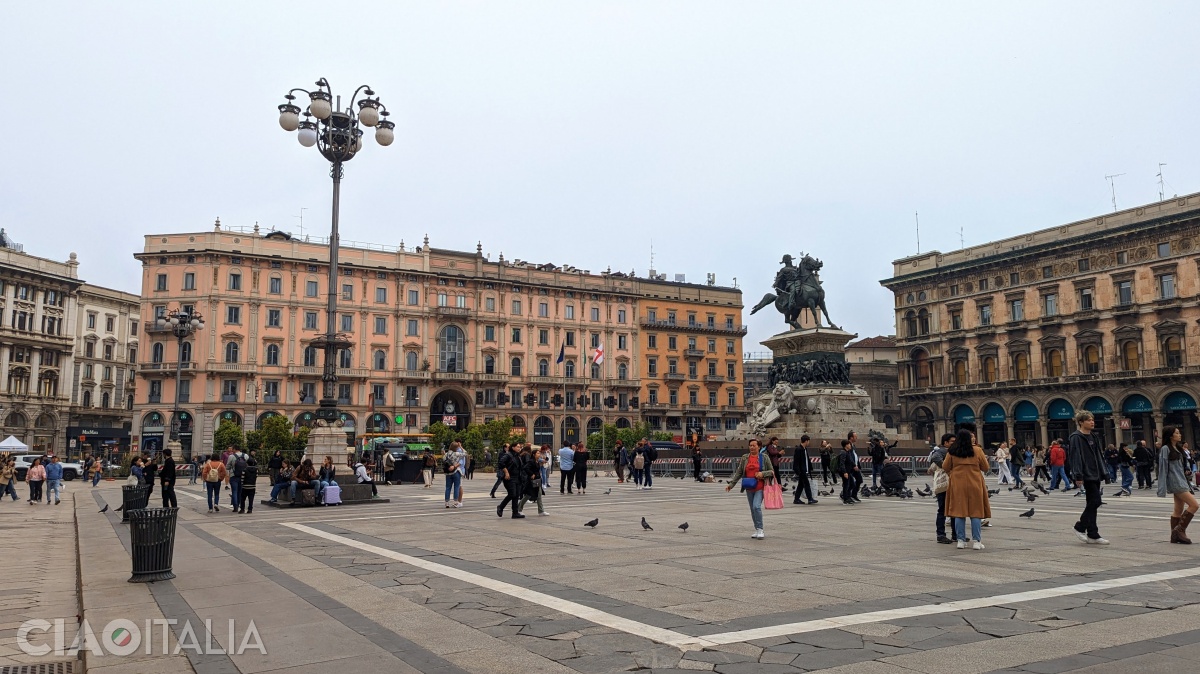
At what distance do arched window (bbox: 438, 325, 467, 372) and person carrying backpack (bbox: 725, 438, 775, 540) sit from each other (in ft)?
202

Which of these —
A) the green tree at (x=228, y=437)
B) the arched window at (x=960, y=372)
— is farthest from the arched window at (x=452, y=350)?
the arched window at (x=960, y=372)

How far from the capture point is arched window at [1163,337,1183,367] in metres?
54.0

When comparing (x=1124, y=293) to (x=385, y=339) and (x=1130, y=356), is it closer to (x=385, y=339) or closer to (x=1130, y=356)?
(x=1130, y=356)

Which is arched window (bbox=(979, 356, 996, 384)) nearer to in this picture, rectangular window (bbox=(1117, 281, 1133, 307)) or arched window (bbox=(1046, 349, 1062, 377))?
arched window (bbox=(1046, 349, 1062, 377))

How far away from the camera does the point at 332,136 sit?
20.5 meters

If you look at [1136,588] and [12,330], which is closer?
[1136,588]

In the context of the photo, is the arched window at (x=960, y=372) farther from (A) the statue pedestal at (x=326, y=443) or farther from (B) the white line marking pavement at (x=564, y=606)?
(B) the white line marking pavement at (x=564, y=606)

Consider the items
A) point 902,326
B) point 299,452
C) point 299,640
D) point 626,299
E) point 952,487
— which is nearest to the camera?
point 299,640

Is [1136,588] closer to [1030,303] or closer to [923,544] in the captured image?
[923,544]

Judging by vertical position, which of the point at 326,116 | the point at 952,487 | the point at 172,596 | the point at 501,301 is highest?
the point at 501,301

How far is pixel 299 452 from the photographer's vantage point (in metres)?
45.8

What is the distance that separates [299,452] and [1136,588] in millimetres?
43825

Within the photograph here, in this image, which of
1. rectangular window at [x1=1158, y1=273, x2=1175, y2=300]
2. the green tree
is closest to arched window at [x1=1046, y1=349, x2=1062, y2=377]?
rectangular window at [x1=1158, y1=273, x2=1175, y2=300]

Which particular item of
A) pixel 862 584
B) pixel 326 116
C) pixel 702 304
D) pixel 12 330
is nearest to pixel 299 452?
pixel 326 116
